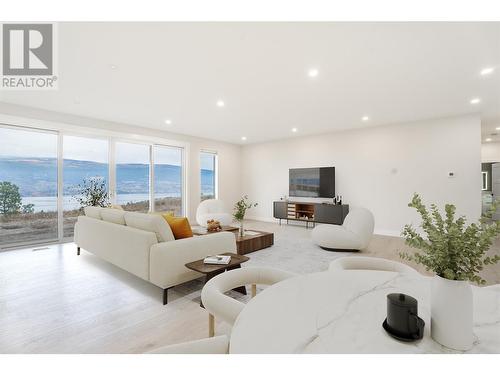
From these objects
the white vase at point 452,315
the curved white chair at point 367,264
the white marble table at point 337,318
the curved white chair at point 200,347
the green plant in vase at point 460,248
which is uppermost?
the green plant in vase at point 460,248

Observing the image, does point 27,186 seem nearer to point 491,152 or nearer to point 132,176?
point 132,176

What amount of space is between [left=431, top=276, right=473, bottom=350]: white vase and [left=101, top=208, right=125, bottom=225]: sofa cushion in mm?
3163

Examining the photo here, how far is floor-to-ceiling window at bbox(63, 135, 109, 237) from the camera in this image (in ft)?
17.1

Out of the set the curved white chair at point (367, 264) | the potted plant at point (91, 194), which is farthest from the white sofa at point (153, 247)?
the potted plant at point (91, 194)

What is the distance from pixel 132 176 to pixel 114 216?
132 inches

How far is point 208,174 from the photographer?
8.10 metres

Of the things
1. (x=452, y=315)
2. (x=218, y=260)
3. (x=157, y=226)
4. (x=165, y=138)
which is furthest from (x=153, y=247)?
(x=165, y=138)

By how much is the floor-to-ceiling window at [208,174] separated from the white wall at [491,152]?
8.46m

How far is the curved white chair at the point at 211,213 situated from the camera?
6.14 metres

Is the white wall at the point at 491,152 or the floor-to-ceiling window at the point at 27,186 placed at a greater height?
the white wall at the point at 491,152

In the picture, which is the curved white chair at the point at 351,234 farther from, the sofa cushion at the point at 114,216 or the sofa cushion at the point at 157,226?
Result: the sofa cushion at the point at 114,216

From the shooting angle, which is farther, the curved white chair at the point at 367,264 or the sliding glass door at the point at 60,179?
the sliding glass door at the point at 60,179
